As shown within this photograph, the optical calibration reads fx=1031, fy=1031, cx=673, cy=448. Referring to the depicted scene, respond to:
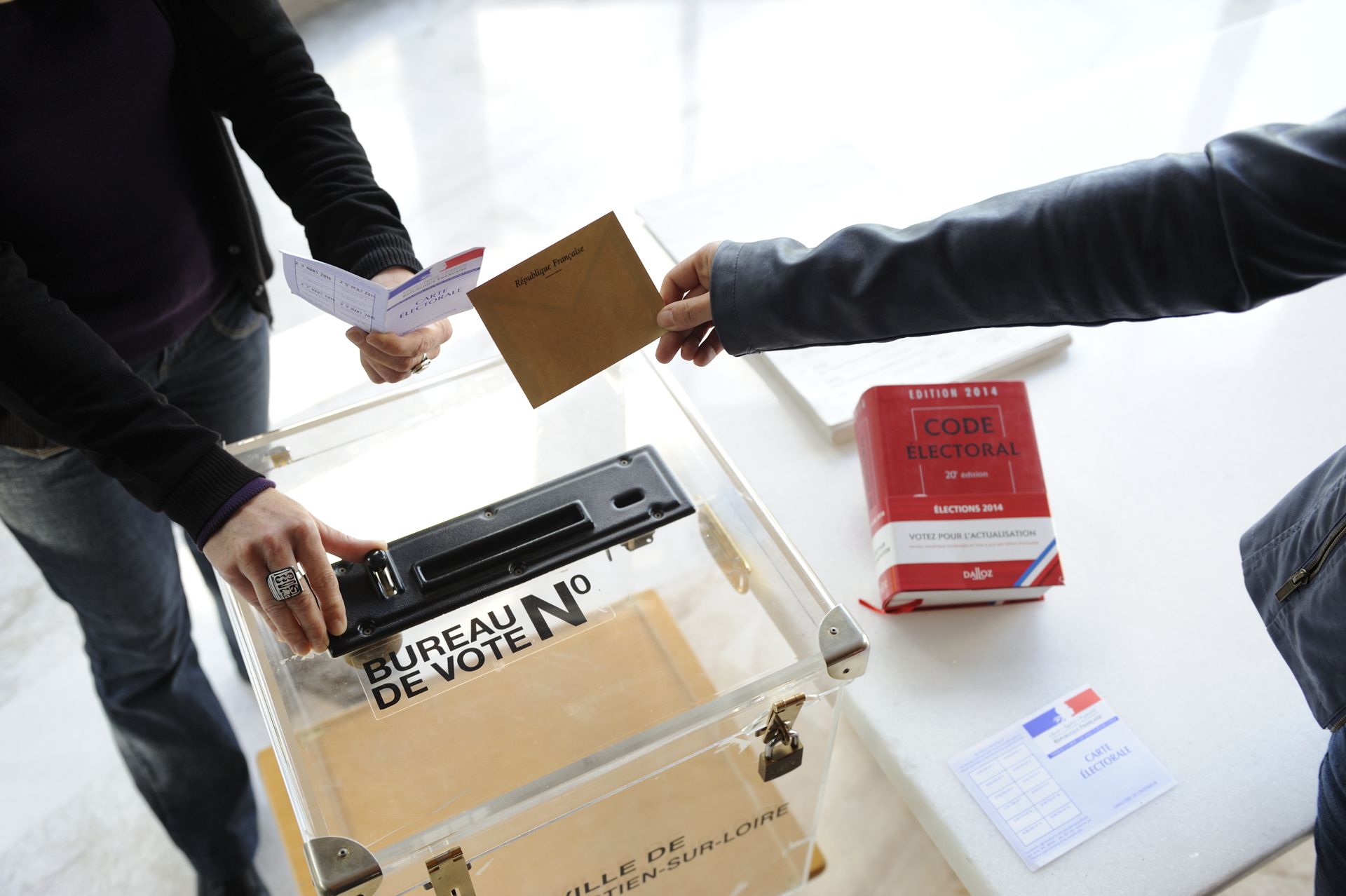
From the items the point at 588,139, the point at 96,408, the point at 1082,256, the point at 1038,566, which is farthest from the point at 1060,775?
the point at 588,139

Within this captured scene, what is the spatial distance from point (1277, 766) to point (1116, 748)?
14 cm

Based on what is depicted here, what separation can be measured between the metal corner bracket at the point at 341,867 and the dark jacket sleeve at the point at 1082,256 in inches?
19.9

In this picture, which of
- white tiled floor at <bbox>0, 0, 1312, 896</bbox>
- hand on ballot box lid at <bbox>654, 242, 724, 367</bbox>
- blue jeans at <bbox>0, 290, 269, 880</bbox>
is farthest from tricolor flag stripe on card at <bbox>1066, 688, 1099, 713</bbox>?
blue jeans at <bbox>0, 290, 269, 880</bbox>

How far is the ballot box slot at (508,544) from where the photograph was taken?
917mm

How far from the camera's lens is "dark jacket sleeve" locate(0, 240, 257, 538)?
840 millimetres

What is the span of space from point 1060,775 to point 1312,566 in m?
0.28

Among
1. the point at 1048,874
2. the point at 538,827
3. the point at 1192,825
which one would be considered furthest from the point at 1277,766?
the point at 538,827

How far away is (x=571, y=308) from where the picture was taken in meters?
0.83

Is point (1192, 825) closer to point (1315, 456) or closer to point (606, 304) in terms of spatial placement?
point (1315, 456)

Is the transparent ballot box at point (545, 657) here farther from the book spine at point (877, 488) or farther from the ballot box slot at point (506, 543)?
the book spine at point (877, 488)

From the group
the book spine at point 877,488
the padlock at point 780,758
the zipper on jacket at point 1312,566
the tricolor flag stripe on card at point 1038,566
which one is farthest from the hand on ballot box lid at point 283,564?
the zipper on jacket at point 1312,566

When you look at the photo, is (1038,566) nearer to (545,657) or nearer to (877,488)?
(877,488)

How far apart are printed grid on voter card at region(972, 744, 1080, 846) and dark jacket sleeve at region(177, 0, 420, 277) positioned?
74 cm

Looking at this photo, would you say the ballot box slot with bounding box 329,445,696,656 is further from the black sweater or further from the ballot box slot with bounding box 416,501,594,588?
the black sweater
